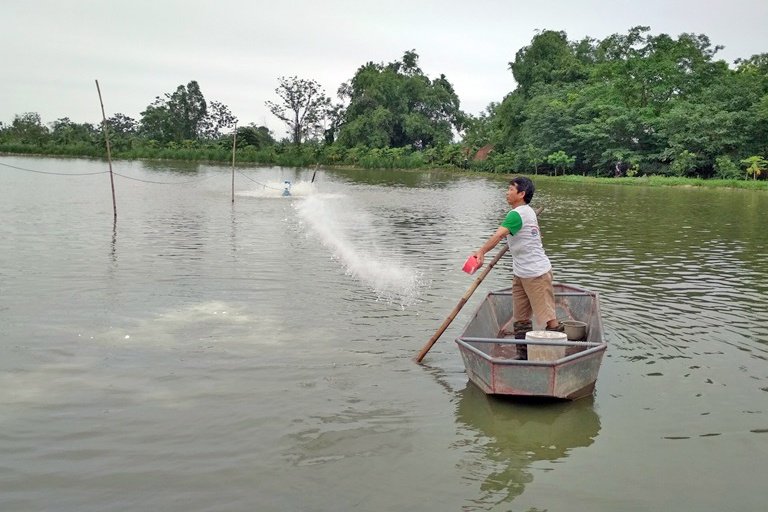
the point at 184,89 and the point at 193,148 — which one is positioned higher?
the point at 184,89

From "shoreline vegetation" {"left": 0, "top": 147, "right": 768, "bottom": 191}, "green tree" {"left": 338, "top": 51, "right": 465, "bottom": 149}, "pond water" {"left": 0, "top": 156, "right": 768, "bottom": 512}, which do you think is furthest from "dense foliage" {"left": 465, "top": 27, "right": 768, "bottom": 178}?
"pond water" {"left": 0, "top": 156, "right": 768, "bottom": 512}

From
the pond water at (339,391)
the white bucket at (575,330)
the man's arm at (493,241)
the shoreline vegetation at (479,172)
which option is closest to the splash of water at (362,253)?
the pond water at (339,391)

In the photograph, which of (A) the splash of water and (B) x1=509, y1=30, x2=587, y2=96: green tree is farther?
(B) x1=509, y1=30, x2=587, y2=96: green tree

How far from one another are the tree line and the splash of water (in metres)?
13.2

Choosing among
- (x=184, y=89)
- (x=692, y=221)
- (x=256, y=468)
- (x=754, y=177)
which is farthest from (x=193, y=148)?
(x=256, y=468)

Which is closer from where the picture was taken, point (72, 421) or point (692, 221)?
point (72, 421)

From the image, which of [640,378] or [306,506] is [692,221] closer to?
[640,378]

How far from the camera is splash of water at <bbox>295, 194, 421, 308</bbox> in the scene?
1115cm

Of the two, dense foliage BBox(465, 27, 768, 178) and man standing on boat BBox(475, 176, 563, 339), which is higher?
dense foliage BBox(465, 27, 768, 178)

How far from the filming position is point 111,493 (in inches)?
175

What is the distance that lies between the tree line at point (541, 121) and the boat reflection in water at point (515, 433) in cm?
3030

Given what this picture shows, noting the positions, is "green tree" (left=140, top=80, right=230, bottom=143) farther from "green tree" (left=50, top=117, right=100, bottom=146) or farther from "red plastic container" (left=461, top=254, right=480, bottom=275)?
"red plastic container" (left=461, top=254, right=480, bottom=275)

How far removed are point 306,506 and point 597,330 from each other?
3.96 metres

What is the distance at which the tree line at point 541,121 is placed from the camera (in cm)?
4534
